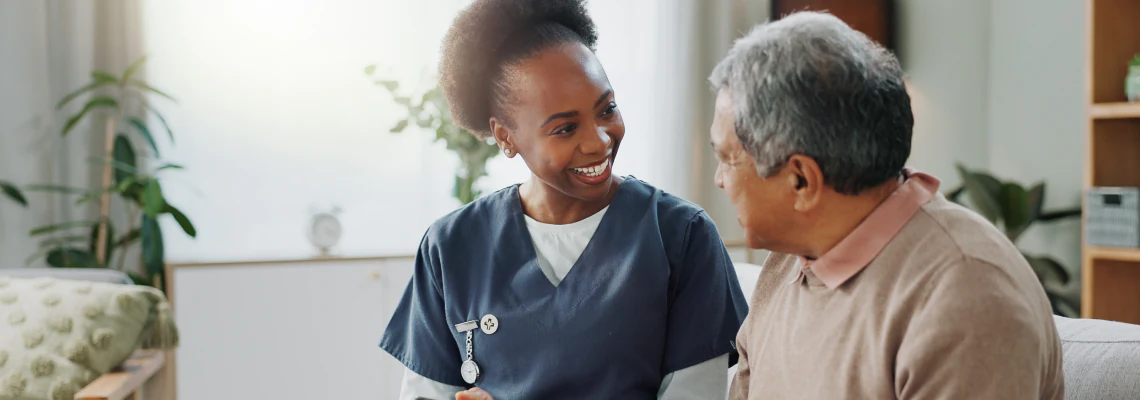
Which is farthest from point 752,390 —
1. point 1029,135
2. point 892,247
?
point 1029,135

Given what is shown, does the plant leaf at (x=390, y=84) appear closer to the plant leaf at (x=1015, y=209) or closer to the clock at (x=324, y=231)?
the clock at (x=324, y=231)

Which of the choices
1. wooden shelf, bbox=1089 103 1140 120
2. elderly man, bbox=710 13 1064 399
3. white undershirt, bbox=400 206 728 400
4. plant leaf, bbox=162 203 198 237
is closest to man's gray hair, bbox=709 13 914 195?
elderly man, bbox=710 13 1064 399

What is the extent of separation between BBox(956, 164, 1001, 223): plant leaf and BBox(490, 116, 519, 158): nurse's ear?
114 inches

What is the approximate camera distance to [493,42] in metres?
1.47

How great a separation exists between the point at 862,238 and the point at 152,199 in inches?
106

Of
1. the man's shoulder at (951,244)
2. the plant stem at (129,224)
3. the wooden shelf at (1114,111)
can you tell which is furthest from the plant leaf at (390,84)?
the man's shoulder at (951,244)

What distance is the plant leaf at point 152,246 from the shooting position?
3.09 meters

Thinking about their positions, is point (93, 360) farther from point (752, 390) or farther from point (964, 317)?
point (964, 317)

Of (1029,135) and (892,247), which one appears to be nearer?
(892,247)

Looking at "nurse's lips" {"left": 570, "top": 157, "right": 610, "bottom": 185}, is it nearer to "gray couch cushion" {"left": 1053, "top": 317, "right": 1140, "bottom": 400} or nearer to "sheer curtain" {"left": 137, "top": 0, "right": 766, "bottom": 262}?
"gray couch cushion" {"left": 1053, "top": 317, "right": 1140, "bottom": 400}

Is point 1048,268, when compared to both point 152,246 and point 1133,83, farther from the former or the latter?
point 152,246

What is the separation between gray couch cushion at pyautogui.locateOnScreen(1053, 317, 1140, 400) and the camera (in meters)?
1.13

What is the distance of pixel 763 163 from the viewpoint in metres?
1.00

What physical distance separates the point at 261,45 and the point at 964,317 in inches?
131
